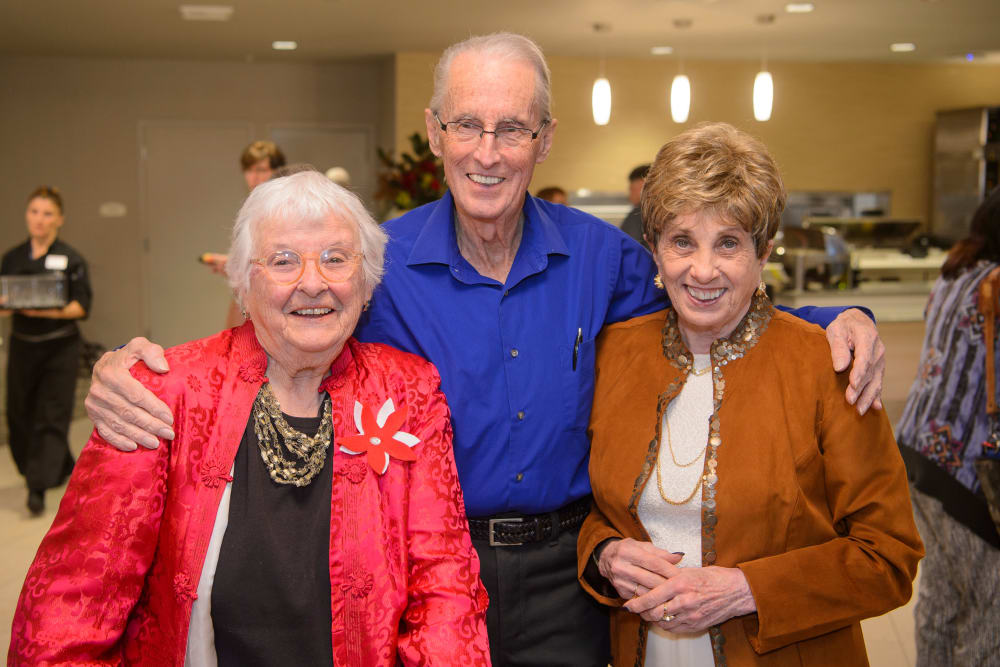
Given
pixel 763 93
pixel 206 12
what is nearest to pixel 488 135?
pixel 763 93

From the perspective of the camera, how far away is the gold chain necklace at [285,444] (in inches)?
60.7

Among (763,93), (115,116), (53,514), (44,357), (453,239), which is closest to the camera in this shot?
(453,239)

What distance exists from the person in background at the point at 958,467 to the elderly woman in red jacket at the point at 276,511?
1.65 m

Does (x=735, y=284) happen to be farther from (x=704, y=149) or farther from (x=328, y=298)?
(x=328, y=298)

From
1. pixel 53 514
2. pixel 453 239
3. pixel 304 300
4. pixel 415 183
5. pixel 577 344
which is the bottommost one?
pixel 53 514

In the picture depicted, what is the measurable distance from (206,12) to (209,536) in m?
6.71

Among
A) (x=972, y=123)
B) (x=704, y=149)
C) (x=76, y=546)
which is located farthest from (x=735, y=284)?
(x=972, y=123)

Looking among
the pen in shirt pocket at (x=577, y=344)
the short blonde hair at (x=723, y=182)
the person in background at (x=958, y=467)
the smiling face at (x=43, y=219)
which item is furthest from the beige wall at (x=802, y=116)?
the short blonde hair at (x=723, y=182)

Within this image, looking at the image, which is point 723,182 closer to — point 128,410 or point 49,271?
point 128,410

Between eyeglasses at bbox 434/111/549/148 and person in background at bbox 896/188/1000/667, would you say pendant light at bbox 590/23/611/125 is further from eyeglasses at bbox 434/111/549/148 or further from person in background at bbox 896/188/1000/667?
eyeglasses at bbox 434/111/549/148

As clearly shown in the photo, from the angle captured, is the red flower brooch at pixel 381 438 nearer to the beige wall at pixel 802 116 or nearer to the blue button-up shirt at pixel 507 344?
the blue button-up shirt at pixel 507 344

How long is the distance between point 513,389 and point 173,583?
757mm

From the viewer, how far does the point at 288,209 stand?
5.17 ft

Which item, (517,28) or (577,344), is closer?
(577,344)
